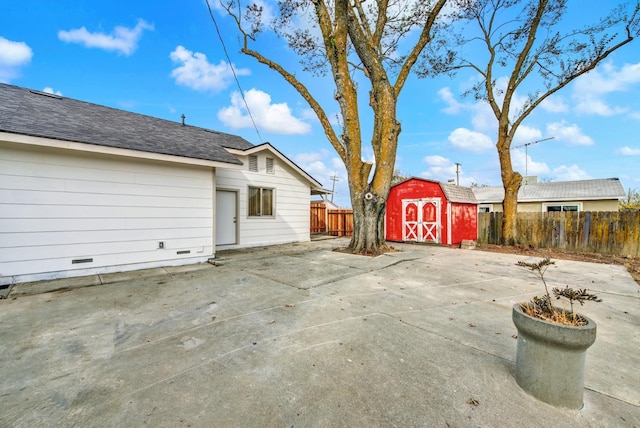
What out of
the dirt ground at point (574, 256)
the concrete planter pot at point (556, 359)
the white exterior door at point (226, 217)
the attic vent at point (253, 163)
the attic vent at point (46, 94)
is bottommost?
the dirt ground at point (574, 256)

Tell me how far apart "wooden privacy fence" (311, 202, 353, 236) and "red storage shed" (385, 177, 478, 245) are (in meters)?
2.78

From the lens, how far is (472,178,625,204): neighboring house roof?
48.1 feet

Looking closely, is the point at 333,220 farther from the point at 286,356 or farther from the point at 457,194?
the point at 286,356

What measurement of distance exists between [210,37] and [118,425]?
34.4ft

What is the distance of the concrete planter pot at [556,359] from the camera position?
5.54 feet

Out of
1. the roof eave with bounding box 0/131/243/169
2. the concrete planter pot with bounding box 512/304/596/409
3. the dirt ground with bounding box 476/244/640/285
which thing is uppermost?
the roof eave with bounding box 0/131/243/169

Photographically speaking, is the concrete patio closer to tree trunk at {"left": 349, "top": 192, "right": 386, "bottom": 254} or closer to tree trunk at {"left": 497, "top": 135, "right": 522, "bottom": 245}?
tree trunk at {"left": 349, "top": 192, "right": 386, "bottom": 254}

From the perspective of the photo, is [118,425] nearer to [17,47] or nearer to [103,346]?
[103,346]

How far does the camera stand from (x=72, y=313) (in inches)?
134

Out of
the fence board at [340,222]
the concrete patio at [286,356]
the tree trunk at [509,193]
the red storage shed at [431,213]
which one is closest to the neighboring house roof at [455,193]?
the red storage shed at [431,213]

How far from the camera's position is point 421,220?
11.2m

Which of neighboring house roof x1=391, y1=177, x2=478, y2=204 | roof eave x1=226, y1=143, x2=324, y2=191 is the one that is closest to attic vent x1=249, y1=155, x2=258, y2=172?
roof eave x1=226, y1=143, x2=324, y2=191

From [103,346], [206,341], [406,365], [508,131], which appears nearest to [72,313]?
[103,346]

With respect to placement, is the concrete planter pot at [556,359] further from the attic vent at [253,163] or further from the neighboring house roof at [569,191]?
the neighboring house roof at [569,191]
